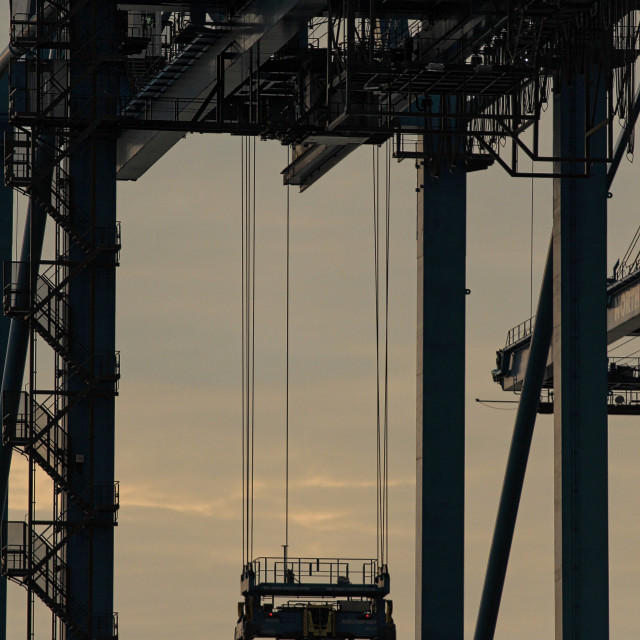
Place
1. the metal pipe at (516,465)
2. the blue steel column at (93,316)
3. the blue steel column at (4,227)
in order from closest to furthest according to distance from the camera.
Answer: the metal pipe at (516,465) → the blue steel column at (93,316) → the blue steel column at (4,227)

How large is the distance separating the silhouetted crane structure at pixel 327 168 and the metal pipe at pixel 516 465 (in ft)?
0.20

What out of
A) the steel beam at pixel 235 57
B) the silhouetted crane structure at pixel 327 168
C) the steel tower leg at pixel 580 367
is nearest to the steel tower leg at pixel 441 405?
the silhouetted crane structure at pixel 327 168

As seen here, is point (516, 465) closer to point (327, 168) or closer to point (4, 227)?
point (327, 168)

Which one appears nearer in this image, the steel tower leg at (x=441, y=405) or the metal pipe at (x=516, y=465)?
the metal pipe at (x=516, y=465)

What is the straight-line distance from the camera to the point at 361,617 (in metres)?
62.6

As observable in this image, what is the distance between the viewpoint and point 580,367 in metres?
51.9

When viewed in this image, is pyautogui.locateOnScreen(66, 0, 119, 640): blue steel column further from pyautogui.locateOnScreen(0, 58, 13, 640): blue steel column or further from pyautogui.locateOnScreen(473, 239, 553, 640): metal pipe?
pyautogui.locateOnScreen(0, 58, 13, 640): blue steel column

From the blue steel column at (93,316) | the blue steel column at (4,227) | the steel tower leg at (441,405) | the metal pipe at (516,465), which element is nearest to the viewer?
the metal pipe at (516,465)

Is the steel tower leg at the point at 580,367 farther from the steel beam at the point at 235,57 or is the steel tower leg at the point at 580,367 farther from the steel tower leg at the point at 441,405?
the steel tower leg at the point at 441,405

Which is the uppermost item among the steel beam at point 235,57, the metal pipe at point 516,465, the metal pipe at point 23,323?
the steel beam at point 235,57

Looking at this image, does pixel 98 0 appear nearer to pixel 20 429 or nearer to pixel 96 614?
pixel 20 429

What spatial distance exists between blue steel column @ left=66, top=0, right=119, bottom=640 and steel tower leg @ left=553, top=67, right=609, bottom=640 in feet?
42.0

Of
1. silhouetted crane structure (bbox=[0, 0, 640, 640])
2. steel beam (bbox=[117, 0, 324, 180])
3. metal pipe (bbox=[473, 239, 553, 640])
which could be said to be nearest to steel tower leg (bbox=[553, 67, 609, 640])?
silhouetted crane structure (bbox=[0, 0, 640, 640])

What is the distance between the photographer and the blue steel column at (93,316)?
5866 centimetres
